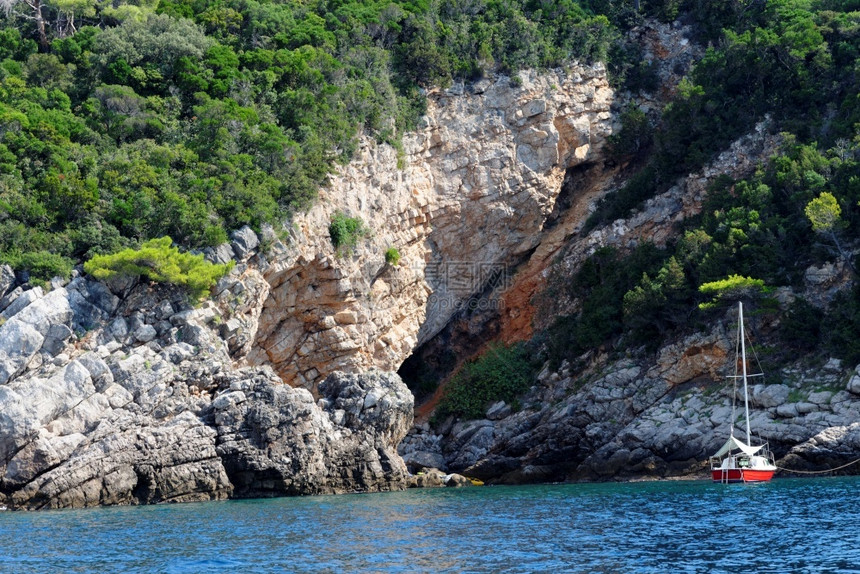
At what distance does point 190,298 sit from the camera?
33.5m

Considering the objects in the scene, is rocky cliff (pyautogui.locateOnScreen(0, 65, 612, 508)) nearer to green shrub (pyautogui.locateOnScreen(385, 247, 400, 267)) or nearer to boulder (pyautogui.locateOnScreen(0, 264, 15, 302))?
boulder (pyautogui.locateOnScreen(0, 264, 15, 302))

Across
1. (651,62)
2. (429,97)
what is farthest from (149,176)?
(651,62)

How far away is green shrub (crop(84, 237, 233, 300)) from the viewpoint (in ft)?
105

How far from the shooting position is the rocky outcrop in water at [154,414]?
1147 inches

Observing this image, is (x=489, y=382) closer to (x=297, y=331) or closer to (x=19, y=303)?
(x=297, y=331)

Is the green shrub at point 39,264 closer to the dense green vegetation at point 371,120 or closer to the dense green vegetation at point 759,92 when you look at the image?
the dense green vegetation at point 371,120

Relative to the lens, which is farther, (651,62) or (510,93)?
(651,62)

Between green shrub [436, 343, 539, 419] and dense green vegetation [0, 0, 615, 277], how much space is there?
33.5 ft

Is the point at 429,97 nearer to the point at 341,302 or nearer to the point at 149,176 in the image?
the point at 341,302

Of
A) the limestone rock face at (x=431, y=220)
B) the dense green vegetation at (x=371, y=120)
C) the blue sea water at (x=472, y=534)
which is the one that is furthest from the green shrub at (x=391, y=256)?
the blue sea water at (x=472, y=534)

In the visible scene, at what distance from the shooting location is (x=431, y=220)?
44.2m

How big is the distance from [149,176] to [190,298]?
16.0 ft

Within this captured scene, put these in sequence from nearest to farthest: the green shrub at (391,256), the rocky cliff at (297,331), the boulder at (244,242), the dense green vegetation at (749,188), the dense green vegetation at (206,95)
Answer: the rocky cliff at (297,331), the dense green vegetation at (206,95), the boulder at (244,242), the dense green vegetation at (749,188), the green shrub at (391,256)

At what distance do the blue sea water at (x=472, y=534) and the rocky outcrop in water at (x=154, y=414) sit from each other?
1231 mm
